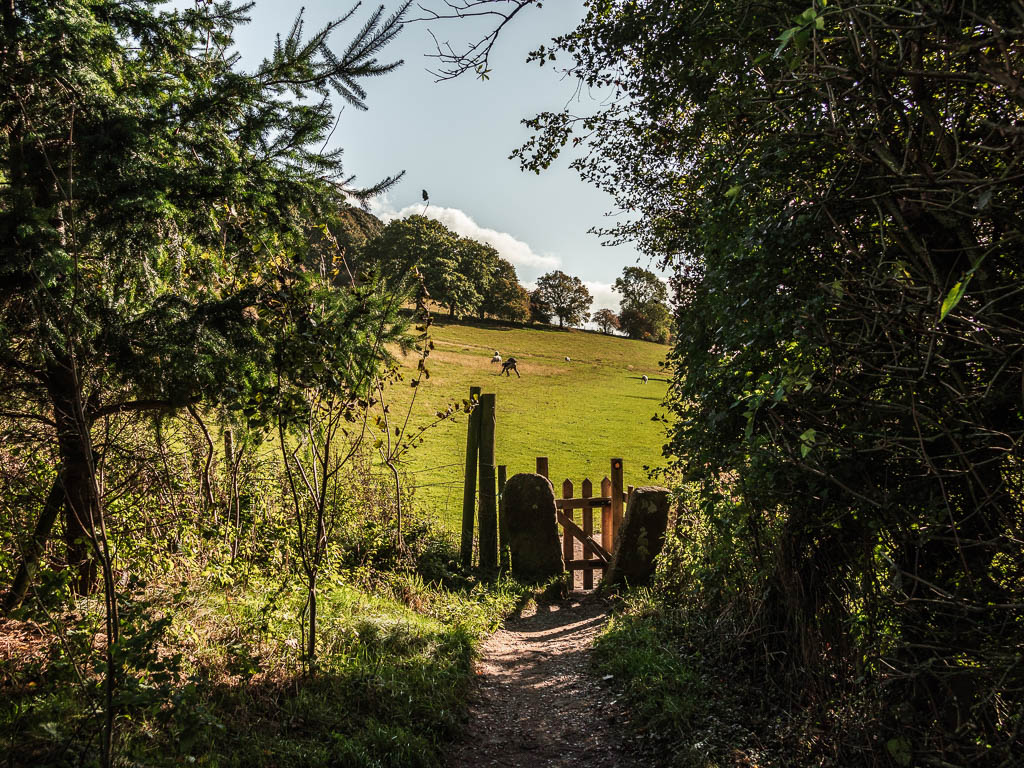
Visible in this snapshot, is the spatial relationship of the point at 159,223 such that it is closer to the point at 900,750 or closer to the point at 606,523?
the point at 900,750

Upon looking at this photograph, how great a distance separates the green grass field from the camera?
15711 millimetres

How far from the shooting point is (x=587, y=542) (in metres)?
9.25

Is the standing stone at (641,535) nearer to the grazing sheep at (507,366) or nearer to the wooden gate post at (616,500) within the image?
the wooden gate post at (616,500)

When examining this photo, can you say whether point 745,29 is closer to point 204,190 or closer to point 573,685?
point 204,190

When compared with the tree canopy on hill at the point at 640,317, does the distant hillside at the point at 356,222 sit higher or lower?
lower

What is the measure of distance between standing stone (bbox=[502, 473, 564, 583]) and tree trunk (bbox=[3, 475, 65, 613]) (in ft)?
18.7

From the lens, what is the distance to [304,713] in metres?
3.80

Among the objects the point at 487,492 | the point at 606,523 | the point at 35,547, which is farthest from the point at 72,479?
the point at 606,523

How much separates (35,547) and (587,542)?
7164 millimetres

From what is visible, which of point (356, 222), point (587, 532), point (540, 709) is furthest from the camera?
point (587, 532)

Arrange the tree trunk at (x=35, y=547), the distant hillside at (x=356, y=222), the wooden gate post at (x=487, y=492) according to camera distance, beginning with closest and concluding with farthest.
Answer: the tree trunk at (x=35, y=547) → the distant hillside at (x=356, y=222) → the wooden gate post at (x=487, y=492)

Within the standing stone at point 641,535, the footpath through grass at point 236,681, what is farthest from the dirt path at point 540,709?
the standing stone at point 641,535

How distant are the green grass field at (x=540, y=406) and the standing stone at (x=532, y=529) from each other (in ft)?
3.84

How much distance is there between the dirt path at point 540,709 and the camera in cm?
416
